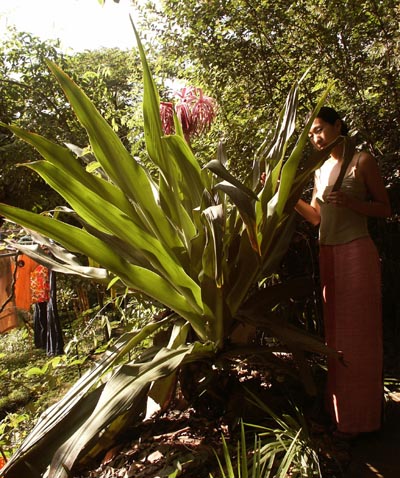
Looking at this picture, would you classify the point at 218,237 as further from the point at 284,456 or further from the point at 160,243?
the point at 284,456

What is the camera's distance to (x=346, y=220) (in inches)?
64.1

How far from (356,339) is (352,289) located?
0.17 meters

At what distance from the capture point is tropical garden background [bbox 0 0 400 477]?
4.25 ft

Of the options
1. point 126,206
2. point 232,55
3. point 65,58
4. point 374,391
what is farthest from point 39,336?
point 374,391

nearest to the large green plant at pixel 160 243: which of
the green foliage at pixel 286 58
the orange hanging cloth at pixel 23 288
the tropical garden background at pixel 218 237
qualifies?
the tropical garden background at pixel 218 237

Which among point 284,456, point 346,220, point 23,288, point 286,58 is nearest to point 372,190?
point 346,220

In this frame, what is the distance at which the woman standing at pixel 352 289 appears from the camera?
155cm

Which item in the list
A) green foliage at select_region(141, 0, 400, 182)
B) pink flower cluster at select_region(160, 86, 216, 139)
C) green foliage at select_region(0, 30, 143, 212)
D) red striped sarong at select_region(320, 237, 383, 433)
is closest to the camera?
red striped sarong at select_region(320, 237, 383, 433)

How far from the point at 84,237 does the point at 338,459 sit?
0.99 m

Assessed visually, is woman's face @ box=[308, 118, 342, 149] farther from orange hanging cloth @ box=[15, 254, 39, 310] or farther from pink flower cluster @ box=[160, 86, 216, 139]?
orange hanging cloth @ box=[15, 254, 39, 310]

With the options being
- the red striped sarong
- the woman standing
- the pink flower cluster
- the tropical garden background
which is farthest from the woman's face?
the pink flower cluster

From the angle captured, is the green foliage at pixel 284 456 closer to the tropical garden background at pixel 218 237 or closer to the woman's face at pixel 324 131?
the tropical garden background at pixel 218 237

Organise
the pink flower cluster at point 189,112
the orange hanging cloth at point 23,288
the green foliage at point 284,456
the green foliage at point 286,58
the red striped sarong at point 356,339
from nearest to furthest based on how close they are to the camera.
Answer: the green foliage at point 284,456
the red striped sarong at point 356,339
the pink flower cluster at point 189,112
the green foliage at point 286,58
the orange hanging cloth at point 23,288

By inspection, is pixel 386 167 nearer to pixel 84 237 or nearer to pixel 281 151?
pixel 281 151
